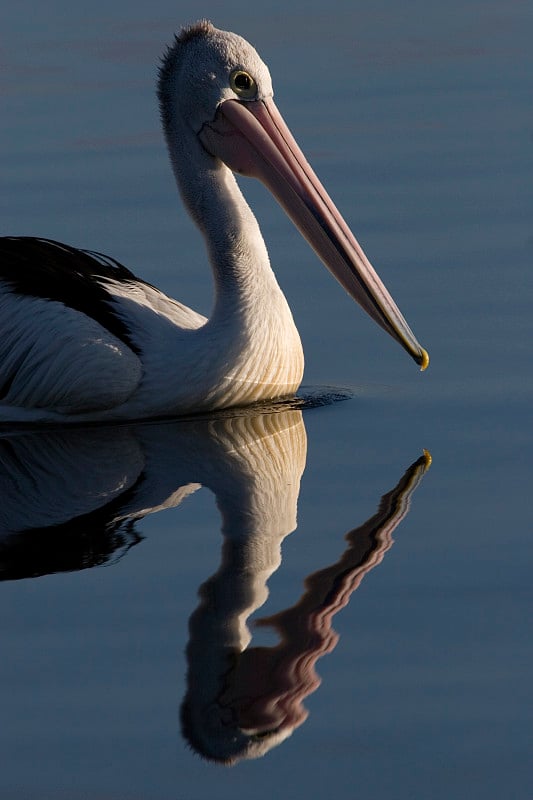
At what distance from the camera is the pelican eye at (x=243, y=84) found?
601cm

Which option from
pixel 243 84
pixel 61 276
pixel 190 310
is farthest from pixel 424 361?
pixel 61 276

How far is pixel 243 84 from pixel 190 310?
81 cm

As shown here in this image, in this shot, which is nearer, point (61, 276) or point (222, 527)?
point (222, 527)

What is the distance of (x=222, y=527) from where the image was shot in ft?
15.9

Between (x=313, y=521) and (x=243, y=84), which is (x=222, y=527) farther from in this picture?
(x=243, y=84)

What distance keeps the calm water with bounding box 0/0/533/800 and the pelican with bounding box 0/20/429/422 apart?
161mm

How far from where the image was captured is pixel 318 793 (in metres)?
3.43

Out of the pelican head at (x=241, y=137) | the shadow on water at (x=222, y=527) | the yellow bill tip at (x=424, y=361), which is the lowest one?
the shadow on water at (x=222, y=527)

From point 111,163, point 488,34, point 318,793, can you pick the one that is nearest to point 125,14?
point 488,34

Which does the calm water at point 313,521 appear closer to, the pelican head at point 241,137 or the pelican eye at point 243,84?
the pelican head at point 241,137

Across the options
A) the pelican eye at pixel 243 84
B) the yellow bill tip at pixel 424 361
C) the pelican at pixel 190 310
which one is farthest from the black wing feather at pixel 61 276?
the yellow bill tip at pixel 424 361

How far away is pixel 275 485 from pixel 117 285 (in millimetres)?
1239

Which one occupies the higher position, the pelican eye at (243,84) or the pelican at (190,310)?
the pelican eye at (243,84)

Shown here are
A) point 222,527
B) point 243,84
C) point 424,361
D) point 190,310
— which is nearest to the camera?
point 222,527
